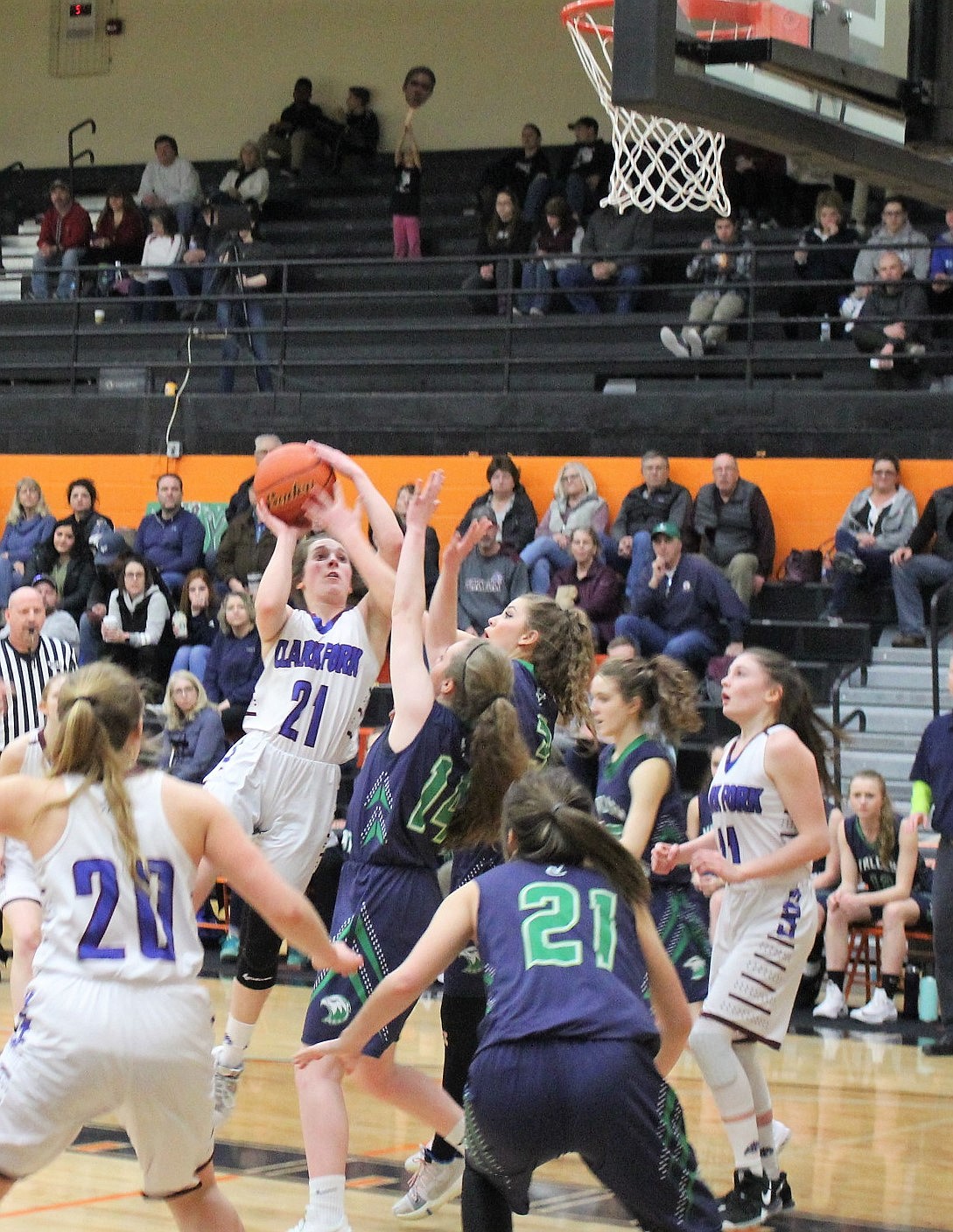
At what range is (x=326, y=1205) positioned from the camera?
188 inches

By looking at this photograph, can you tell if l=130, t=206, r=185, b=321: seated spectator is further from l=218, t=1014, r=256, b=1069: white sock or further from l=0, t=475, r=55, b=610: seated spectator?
l=218, t=1014, r=256, b=1069: white sock

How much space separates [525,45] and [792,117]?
580 inches

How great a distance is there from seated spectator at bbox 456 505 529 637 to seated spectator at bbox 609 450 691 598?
0.74 meters

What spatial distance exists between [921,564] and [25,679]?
19.4ft

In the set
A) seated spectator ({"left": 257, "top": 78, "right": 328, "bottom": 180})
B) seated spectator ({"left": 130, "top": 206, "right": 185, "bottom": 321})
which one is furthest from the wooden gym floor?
seated spectator ({"left": 257, "top": 78, "right": 328, "bottom": 180})

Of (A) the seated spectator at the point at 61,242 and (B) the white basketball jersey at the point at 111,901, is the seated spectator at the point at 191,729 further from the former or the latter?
(A) the seated spectator at the point at 61,242

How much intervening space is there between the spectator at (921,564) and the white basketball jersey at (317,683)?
6.60 metres

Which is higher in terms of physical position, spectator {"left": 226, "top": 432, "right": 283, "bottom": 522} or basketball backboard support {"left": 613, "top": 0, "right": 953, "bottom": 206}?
basketball backboard support {"left": 613, "top": 0, "right": 953, "bottom": 206}

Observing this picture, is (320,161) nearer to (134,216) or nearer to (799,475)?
(134,216)

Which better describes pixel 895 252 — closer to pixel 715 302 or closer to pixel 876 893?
pixel 715 302

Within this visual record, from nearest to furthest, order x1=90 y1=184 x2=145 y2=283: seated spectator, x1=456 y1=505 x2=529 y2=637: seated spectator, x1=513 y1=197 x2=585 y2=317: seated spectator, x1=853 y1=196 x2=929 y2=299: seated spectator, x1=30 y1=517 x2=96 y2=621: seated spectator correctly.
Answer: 1. x1=456 y1=505 x2=529 y2=637: seated spectator
2. x1=853 y1=196 x2=929 y2=299: seated spectator
3. x1=30 y1=517 x2=96 y2=621: seated spectator
4. x1=513 y1=197 x2=585 y2=317: seated spectator
5. x1=90 y1=184 x2=145 y2=283: seated spectator

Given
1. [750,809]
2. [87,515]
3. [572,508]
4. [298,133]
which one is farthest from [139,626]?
[298,133]

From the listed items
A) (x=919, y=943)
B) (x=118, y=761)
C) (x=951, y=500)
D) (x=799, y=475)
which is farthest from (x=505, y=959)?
(x=799, y=475)

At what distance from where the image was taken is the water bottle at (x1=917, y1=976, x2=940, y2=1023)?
30.9 ft
